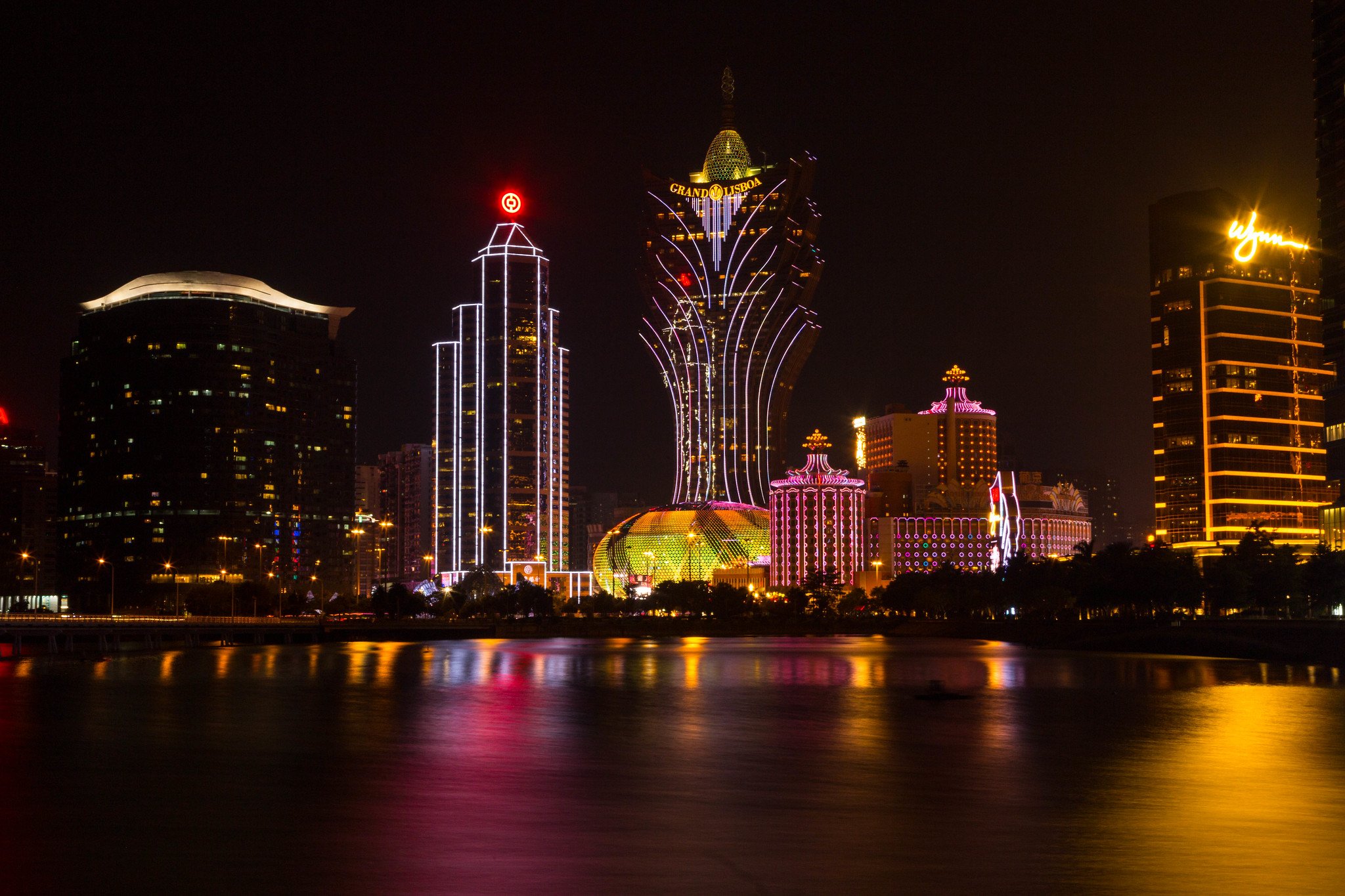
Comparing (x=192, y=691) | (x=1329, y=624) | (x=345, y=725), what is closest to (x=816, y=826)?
(x=345, y=725)

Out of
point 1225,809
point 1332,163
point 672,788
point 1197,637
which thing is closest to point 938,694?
point 672,788

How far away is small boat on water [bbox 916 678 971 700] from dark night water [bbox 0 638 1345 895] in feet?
3.78

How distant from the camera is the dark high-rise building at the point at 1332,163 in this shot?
173 meters

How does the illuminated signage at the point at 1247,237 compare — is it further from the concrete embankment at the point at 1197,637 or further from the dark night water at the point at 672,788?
the concrete embankment at the point at 1197,637

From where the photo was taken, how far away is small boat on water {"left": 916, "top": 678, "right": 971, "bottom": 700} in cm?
6975

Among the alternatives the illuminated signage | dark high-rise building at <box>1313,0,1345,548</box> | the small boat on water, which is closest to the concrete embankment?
the illuminated signage

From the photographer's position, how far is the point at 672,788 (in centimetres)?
3781

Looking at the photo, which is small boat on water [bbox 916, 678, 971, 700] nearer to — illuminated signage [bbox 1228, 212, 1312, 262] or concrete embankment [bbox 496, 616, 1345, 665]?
illuminated signage [bbox 1228, 212, 1312, 262]

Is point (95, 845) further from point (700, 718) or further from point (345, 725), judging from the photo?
point (700, 718)

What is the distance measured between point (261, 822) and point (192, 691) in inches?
1832

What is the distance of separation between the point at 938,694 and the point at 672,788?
34723 millimetres

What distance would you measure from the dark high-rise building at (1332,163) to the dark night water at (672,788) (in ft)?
367

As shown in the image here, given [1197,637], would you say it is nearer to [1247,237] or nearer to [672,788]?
[1247,237]

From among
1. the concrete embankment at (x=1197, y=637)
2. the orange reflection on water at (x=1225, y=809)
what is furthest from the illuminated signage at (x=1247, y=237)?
the concrete embankment at (x=1197, y=637)
